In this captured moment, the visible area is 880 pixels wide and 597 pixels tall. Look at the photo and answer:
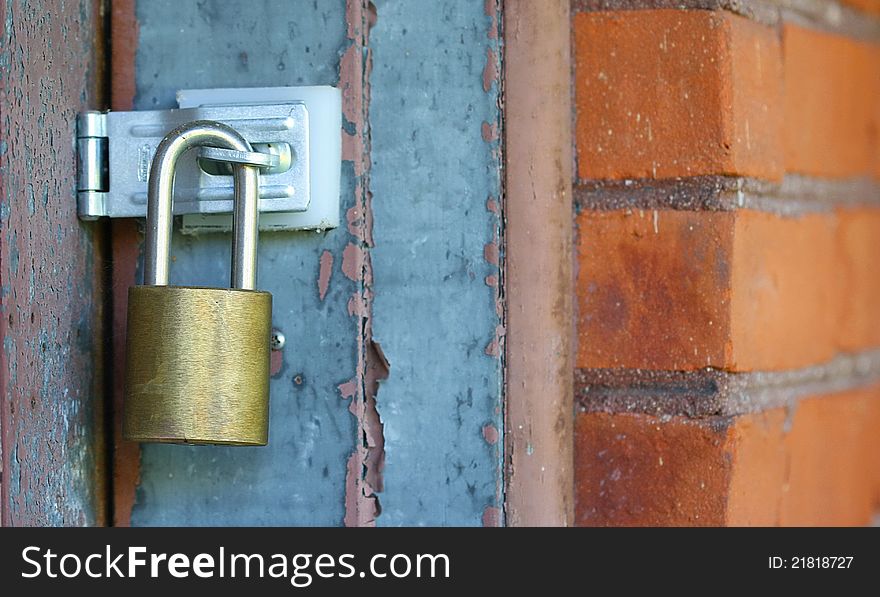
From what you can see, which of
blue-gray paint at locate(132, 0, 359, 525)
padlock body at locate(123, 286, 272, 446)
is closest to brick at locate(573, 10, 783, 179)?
blue-gray paint at locate(132, 0, 359, 525)

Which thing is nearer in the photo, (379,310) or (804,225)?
(379,310)

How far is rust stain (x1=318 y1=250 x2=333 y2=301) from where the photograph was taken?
0.70m

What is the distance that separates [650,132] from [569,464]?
0.25m

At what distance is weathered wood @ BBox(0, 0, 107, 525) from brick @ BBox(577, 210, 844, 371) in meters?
0.35

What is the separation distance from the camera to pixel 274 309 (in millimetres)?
707

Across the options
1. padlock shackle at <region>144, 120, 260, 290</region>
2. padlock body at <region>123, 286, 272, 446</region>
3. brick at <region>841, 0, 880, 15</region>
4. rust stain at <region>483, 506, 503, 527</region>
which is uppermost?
brick at <region>841, 0, 880, 15</region>

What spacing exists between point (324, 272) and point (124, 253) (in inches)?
5.8

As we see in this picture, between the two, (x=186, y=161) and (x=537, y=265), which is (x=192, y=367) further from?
(x=537, y=265)

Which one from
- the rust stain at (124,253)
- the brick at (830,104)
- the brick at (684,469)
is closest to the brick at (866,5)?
the brick at (830,104)

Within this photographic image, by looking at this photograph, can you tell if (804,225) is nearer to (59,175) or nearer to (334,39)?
(334,39)

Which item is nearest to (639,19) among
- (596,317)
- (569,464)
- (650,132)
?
(650,132)

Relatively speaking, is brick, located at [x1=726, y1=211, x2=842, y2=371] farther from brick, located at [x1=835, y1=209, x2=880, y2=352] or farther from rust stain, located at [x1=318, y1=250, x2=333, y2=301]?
rust stain, located at [x1=318, y1=250, x2=333, y2=301]

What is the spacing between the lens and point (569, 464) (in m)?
0.74

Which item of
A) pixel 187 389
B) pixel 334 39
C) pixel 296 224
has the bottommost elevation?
pixel 187 389
